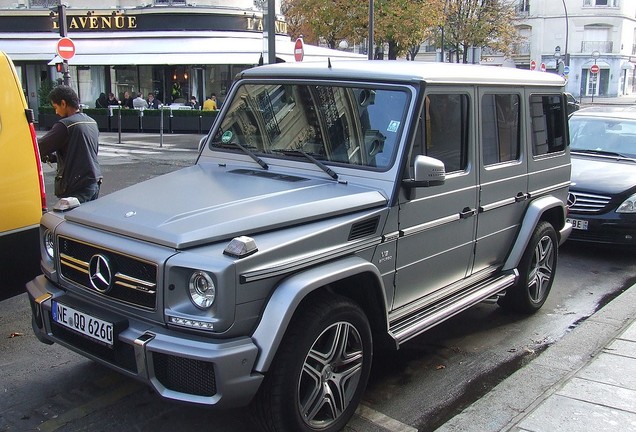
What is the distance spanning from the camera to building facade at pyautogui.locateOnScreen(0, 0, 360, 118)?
27.7 metres

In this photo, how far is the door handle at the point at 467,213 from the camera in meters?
4.58

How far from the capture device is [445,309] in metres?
4.40

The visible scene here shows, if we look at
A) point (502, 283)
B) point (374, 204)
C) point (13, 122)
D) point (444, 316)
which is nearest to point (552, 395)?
point (444, 316)

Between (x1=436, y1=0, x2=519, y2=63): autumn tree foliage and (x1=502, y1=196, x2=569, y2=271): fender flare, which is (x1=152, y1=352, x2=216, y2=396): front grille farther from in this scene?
(x1=436, y1=0, x2=519, y2=63): autumn tree foliage

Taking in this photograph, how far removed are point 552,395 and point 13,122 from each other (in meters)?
4.17

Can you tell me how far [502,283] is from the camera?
A: 504 centimetres

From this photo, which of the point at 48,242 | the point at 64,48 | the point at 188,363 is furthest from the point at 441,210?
the point at 64,48

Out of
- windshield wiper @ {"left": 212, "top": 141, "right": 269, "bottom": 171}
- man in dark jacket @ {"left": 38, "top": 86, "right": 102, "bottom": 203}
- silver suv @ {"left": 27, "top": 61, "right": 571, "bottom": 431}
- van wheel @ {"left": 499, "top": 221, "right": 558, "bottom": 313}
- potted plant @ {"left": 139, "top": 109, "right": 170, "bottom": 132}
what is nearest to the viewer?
silver suv @ {"left": 27, "top": 61, "right": 571, "bottom": 431}

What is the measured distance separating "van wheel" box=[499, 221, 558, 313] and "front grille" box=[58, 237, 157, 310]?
3.39 m

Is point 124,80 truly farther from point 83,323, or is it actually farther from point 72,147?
point 83,323

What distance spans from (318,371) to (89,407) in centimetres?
151

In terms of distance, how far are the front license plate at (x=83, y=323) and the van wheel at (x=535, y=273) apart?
3.49 meters

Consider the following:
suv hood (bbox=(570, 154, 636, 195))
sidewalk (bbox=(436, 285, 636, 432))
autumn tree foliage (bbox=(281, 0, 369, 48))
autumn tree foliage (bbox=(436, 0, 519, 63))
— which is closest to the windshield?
sidewalk (bbox=(436, 285, 636, 432))

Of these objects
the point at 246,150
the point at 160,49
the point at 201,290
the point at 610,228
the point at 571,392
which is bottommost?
the point at 571,392
